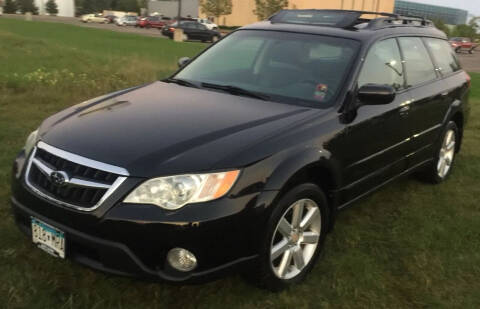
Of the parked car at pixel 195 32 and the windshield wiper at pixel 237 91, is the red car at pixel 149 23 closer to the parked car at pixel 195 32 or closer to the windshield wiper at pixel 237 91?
the parked car at pixel 195 32

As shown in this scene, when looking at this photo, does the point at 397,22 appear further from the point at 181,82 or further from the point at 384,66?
the point at 181,82

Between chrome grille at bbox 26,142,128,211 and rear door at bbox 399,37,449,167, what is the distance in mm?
2668

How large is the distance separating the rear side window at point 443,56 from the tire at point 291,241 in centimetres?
247

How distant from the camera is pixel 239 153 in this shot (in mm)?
2545

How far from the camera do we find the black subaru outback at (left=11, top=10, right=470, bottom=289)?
241 cm

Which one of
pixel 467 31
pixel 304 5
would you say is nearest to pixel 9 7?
pixel 304 5

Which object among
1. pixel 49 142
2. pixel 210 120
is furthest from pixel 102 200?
pixel 210 120

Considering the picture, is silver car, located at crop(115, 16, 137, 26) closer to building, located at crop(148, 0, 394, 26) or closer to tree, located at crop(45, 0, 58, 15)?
building, located at crop(148, 0, 394, 26)

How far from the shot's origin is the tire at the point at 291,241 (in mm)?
2689

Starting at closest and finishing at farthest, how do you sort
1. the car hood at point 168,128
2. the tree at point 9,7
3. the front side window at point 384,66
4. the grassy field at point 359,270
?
the car hood at point 168,128, the grassy field at point 359,270, the front side window at point 384,66, the tree at point 9,7

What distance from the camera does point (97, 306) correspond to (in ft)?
8.79

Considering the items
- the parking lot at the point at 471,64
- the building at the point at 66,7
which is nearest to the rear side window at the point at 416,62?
the parking lot at the point at 471,64

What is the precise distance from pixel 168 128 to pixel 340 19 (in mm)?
2049

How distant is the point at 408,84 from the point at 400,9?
10462 cm
